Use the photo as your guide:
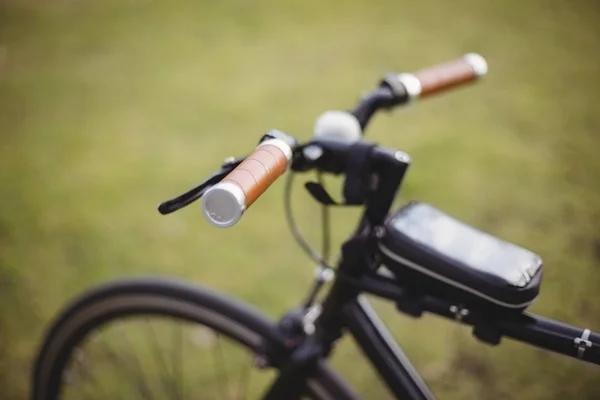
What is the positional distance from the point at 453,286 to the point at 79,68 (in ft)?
7.04

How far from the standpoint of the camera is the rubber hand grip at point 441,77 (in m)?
0.81

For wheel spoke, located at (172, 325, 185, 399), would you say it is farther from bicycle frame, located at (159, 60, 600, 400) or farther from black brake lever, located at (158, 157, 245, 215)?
black brake lever, located at (158, 157, 245, 215)

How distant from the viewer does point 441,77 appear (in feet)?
2.72

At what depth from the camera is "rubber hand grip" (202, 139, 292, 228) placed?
482 millimetres

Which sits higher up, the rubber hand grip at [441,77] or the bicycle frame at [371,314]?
the rubber hand grip at [441,77]

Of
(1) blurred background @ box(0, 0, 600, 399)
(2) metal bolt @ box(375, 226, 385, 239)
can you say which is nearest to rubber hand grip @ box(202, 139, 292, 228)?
(2) metal bolt @ box(375, 226, 385, 239)

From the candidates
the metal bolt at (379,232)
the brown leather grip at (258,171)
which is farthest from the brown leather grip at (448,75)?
the brown leather grip at (258,171)

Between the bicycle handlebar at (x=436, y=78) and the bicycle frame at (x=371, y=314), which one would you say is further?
the bicycle handlebar at (x=436, y=78)

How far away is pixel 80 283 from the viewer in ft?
5.61

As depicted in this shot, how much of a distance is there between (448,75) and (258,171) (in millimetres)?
420

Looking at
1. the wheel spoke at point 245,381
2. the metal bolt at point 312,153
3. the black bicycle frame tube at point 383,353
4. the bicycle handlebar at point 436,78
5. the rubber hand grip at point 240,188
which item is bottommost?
the wheel spoke at point 245,381

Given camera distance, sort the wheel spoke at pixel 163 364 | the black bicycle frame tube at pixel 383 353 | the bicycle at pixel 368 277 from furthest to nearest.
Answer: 1. the wheel spoke at pixel 163 364
2. the black bicycle frame tube at pixel 383 353
3. the bicycle at pixel 368 277

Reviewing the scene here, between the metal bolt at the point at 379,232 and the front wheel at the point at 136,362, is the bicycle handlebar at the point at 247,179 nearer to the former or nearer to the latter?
the metal bolt at the point at 379,232

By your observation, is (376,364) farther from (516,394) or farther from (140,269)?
(140,269)
